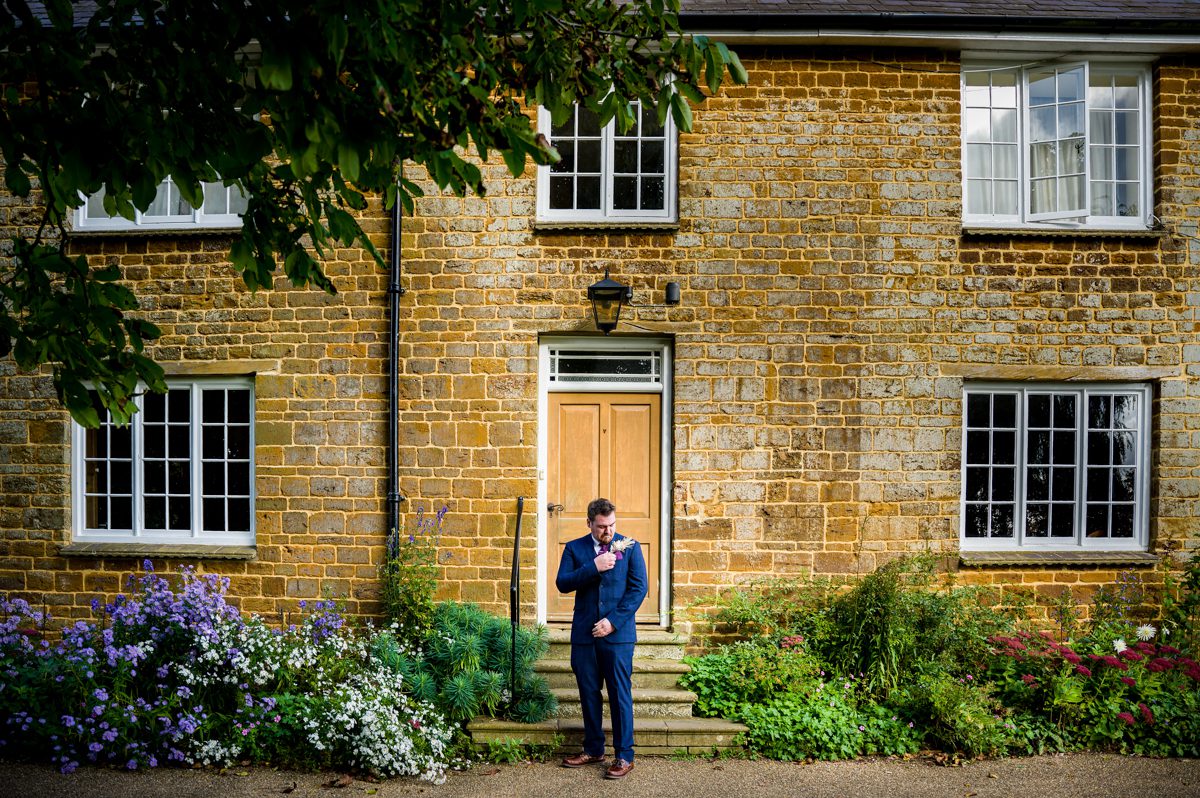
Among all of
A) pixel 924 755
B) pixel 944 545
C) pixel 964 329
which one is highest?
pixel 964 329

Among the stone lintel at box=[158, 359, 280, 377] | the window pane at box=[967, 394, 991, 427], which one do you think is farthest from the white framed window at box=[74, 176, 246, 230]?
the window pane at box=[967, 394, 991, 427]

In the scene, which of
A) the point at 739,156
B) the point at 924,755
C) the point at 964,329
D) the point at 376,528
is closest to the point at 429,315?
the point at 376,528

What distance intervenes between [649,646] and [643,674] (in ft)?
1.26

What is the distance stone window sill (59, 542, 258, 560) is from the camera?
7.75m

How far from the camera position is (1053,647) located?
688cm

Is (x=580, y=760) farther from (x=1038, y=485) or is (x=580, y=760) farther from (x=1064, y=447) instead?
(x=1064, y=447)

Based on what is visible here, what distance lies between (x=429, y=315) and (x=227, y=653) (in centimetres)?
332

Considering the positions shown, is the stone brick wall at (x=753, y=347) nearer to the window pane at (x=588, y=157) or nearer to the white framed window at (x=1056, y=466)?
the white framed window at (x=1056, y=466)

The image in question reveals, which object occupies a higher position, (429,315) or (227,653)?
(429,315)

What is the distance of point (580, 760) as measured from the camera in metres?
5.88

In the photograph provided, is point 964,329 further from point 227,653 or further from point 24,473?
point 24,473

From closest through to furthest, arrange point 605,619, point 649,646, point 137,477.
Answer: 1. point 605,619
2. point 649,646
3. point 137,477

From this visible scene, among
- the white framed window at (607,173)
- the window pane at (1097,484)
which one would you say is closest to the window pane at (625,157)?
the white framed window at (607,173)

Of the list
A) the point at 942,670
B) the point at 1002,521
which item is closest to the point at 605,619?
the point at 942,670
